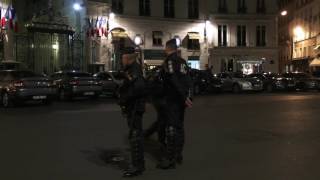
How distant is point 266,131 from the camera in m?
14.1

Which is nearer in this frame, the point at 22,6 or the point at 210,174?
the point at 210,174

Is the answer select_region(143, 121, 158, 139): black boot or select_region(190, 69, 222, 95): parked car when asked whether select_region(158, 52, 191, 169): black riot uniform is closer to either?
select_region(143, 121, 158, 139): black boot

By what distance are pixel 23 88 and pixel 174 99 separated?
49.4 ft

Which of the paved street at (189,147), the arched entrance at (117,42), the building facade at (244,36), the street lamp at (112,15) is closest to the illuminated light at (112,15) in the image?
the street lamp at (112,15)

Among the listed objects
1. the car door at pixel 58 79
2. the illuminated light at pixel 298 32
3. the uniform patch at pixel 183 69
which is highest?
the illuminated light at pixel 298 32

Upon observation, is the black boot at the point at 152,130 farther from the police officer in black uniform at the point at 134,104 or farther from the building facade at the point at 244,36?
the building facade at the point at 244,36

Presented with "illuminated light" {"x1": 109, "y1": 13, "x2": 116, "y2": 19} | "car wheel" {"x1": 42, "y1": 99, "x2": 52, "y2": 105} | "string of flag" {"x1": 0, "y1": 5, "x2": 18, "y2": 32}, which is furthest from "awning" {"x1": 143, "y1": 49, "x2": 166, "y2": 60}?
"car wheel" {"x1": 42, "y1": 99, "x2": 52, "y2": 105}

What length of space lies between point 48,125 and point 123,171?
23.8 feet

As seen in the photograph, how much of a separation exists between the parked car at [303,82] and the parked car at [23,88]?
2086 centimetres

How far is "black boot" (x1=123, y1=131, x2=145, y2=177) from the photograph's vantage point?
28.6 ft

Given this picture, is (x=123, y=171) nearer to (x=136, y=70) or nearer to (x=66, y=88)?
(x=136, y=70)

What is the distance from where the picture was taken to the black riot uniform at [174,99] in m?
9.37

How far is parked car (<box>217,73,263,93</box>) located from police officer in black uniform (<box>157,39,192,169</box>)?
2955cm

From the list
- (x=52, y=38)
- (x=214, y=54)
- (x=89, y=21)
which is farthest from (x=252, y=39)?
(x=52, y=38)
